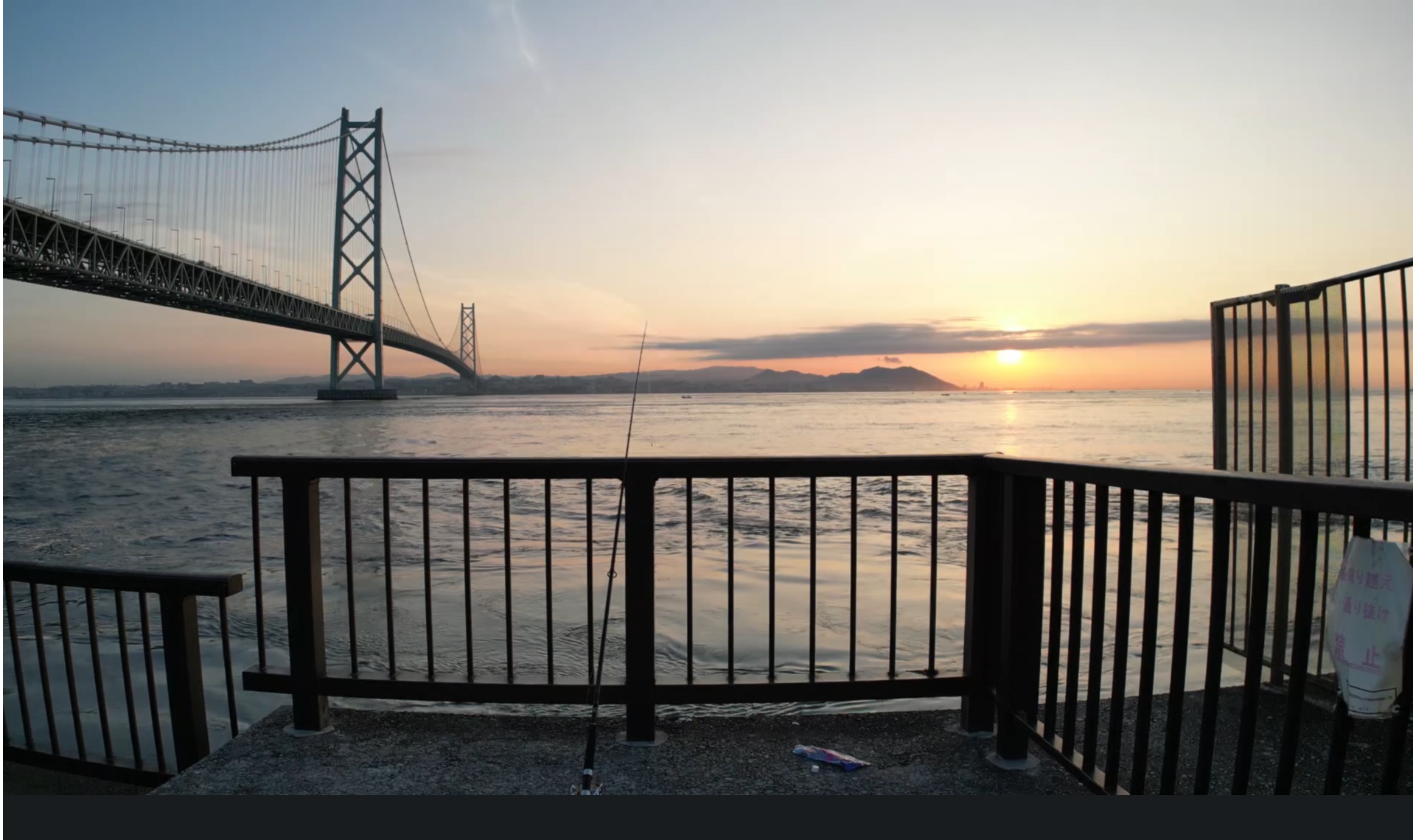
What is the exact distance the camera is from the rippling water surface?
4.18m

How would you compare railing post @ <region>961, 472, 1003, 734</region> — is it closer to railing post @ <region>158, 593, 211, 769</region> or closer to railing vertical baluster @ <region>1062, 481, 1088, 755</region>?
railing vertical baluster @ <region>1062, 481, 1088, 755</region>

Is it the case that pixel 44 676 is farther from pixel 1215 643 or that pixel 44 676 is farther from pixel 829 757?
pixel 1215 643

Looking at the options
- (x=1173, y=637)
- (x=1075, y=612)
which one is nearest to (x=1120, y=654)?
(x=1075, y=612)

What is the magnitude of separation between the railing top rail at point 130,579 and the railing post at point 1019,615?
2.14 metres

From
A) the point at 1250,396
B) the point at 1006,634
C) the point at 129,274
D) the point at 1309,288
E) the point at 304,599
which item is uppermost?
the point at 129,274

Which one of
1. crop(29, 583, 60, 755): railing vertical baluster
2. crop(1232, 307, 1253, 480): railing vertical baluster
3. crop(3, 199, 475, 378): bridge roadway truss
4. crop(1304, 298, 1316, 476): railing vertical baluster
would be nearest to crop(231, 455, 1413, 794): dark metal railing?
crop(1304, 298, 1316, 476): railing vertical baluster

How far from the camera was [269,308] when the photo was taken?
33.0 metres

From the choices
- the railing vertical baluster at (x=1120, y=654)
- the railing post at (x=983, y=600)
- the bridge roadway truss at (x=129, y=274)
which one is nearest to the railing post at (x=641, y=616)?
the railing post at (x=983, y=600)

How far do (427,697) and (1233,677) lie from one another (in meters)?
3.36

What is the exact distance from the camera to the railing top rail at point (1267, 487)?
1089 mm

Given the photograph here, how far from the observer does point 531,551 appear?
782 centimetres

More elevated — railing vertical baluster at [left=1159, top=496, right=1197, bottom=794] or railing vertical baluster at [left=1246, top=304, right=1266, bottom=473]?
railing vertical baluster at [left=1246, top=304, right=1266, bottom=473]

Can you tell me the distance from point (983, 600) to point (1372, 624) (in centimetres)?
117

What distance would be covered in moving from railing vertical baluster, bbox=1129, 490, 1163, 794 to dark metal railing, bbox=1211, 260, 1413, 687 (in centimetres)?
116
